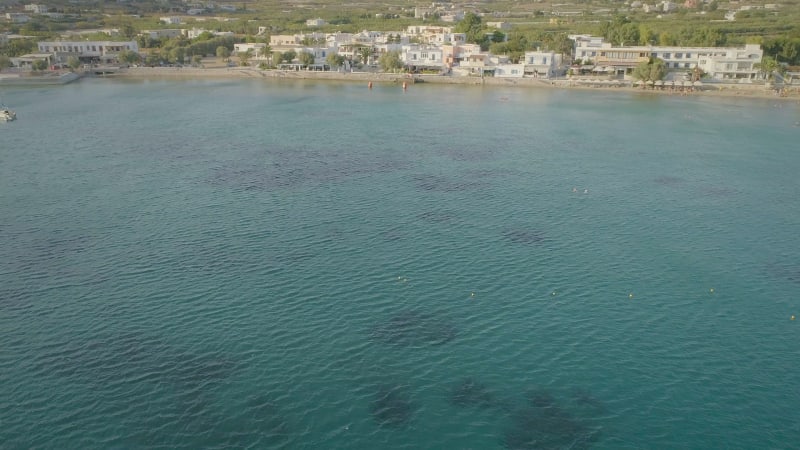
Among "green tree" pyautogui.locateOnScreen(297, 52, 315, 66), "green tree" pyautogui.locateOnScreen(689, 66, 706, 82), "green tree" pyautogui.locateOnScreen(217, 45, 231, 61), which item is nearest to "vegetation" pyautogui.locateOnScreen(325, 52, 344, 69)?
"green tree" pyautogui.locateOnScreen(297, 52, 315, 66)

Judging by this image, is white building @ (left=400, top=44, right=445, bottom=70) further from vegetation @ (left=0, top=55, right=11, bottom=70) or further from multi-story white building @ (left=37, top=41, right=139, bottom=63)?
vegetation @ (left=0, top=55, right=11, bottom=70)

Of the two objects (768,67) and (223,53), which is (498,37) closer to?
(768,67)

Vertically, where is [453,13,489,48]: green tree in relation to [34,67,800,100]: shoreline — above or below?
above

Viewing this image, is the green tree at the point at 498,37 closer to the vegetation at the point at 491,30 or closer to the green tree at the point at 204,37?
the vegetation at the point at 491,30

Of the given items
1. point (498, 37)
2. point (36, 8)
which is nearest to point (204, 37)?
point (498, 37)

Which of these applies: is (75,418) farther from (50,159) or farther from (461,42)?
(461,42)

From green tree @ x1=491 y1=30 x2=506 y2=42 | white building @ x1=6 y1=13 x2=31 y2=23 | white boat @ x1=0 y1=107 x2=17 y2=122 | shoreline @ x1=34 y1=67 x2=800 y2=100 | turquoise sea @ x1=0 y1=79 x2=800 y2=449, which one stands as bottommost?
turquoise sea @ x1=0 y1=79 x2=800 y2=449

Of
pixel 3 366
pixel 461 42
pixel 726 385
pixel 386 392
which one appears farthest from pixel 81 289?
pixel 461 42
